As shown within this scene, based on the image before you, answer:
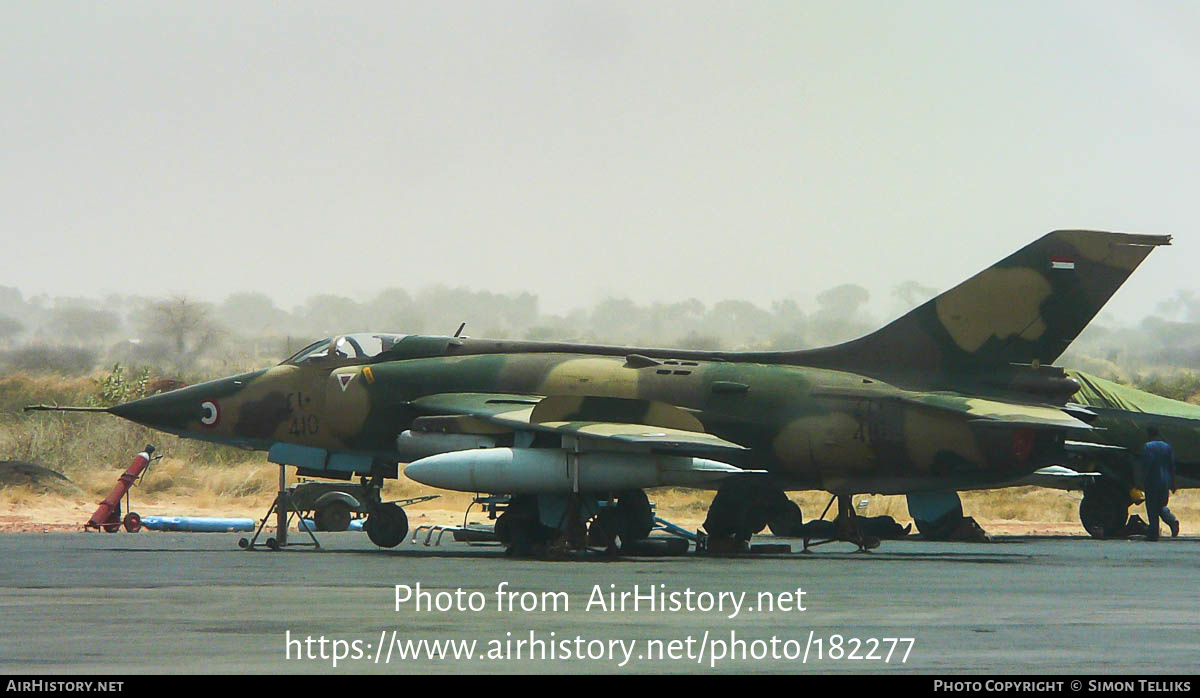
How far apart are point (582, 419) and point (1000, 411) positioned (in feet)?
20.1

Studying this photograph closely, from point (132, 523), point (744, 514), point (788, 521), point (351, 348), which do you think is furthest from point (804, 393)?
point (132, 523)

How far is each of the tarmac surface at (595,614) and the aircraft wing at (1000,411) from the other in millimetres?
1920

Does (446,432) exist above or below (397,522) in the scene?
above

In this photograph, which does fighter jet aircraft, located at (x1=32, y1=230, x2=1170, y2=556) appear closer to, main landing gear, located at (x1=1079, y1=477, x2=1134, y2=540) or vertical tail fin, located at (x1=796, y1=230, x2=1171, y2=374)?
vertical tail fin, located at (x1=796, y1=230, x2=1171, y2=374)

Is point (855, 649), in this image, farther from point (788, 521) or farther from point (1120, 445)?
point (1120, 445)

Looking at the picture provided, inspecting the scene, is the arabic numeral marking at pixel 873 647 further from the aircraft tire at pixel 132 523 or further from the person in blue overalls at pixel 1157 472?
the aircraft tire at pixel 132 523

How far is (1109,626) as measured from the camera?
1273cm

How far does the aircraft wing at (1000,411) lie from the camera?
2231cm

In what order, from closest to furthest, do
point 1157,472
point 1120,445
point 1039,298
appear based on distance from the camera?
1. point 1039,298
2. point 1157,472
3. point 1120,445

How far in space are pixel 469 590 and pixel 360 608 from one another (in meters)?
2.13

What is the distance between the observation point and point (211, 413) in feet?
84.5

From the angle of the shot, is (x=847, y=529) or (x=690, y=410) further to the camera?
(x=847, y=529)
